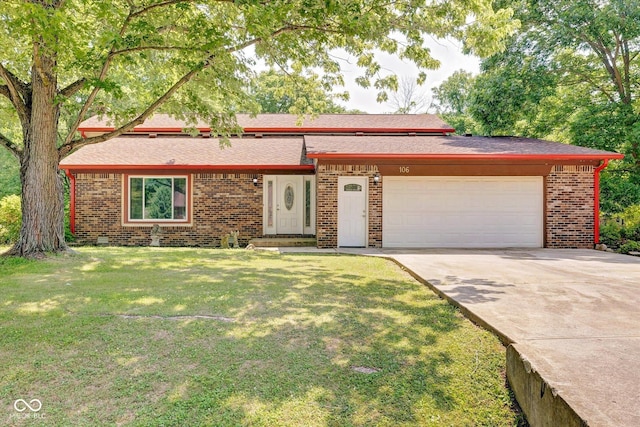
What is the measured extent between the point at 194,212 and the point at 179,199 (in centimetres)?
67

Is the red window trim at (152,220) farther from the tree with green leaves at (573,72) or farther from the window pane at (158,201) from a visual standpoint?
the tree with green leaves at (573,72)

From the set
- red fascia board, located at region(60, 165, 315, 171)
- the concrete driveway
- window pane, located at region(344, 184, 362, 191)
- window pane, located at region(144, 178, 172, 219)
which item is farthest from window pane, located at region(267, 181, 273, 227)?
the concrete driveway

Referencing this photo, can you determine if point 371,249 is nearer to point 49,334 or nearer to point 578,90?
point 49,334

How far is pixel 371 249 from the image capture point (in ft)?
36.4

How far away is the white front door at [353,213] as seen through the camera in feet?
37.8

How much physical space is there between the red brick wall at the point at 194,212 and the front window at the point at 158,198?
1.01ft

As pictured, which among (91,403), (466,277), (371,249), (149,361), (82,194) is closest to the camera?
(91,403)

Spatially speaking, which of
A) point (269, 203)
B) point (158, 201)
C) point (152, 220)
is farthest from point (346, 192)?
point (152, 220)

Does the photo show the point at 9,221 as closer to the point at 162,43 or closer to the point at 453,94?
the point at 162,43

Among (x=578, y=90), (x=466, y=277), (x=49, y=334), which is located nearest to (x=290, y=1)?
(x=466, y=277)

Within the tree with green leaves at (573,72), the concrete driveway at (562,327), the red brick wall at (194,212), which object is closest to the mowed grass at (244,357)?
the concrete driveway at (562,327)

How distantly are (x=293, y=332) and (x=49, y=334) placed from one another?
90.3 inches

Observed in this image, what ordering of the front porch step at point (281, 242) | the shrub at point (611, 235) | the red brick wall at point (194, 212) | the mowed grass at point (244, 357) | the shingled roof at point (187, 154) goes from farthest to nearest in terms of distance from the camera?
the red brick wall at point (194, 212)
the shingled roof at point (187, 154)
the front porch step at point (281, 242)
the shrub at point (611, 235)
the mowed grass at point (244, 357)

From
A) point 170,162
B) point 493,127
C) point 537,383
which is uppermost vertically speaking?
point 493,127
